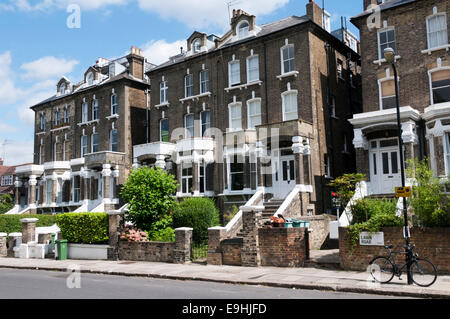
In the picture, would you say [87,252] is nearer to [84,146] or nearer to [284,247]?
[284,247]

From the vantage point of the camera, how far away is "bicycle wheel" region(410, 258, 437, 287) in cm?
1209

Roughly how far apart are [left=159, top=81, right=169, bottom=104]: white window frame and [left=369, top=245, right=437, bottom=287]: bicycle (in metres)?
22.5

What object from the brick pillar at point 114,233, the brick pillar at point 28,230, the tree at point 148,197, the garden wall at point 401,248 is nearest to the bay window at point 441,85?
the garden wall at point 401,248

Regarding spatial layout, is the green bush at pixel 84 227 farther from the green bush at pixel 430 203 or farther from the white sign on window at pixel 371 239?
the green bush at pixel 430 203

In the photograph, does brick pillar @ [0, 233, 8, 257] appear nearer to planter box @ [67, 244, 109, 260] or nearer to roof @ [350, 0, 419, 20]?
planter box @ [67, 244, 109, 260]

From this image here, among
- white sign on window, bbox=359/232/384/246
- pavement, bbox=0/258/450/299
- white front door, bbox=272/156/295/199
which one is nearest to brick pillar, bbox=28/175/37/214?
pavement, bbox=0/258/450/299

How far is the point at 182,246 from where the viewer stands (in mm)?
18562

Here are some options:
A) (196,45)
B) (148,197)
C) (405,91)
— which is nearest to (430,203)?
(405,91)

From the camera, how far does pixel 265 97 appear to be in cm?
2688

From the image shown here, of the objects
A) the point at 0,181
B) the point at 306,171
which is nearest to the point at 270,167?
the point at 306,171

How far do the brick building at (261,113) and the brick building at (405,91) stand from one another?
9.76 feet

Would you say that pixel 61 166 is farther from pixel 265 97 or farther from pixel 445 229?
pixel 445 229

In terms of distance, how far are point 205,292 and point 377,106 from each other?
15.7 meters
